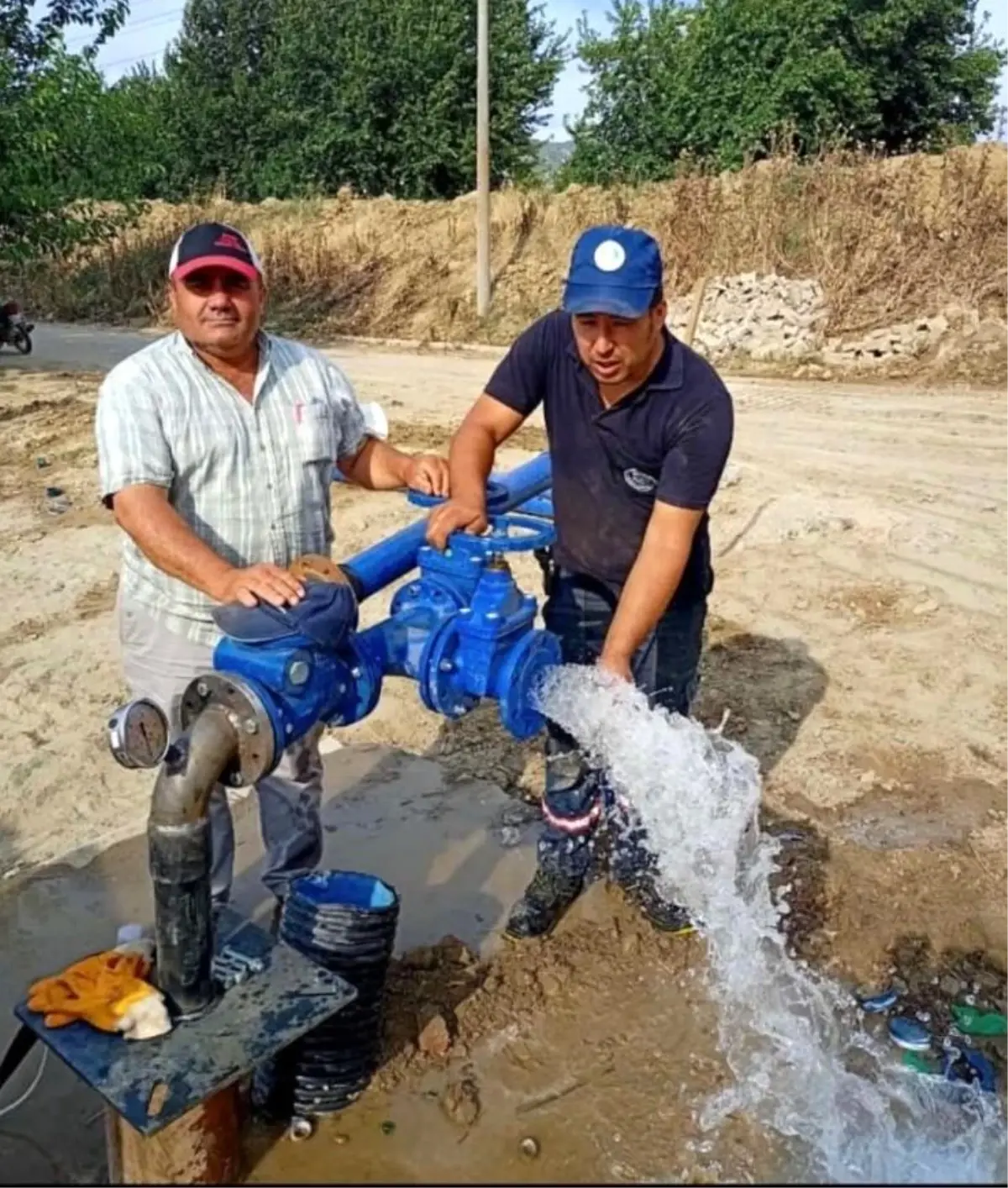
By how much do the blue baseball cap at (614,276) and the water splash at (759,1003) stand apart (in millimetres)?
737

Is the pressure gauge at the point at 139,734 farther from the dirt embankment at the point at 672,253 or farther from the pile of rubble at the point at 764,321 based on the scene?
the pile of rubble at the point at 764,321

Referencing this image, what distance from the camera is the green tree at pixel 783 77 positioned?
73.6 ft

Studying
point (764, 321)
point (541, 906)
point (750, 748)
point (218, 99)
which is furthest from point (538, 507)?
point (218, 99)

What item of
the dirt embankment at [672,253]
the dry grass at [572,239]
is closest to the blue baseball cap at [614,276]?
the dirt embankment at [672,253]

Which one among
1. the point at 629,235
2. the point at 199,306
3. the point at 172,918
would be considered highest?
the point at 629,235

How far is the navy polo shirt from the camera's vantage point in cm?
245

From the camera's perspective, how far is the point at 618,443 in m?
2.58

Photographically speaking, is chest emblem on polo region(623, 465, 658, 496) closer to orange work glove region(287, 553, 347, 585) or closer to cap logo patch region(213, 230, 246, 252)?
orange work glove region(287, 553, 347, 585)

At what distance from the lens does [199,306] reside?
2318 mm

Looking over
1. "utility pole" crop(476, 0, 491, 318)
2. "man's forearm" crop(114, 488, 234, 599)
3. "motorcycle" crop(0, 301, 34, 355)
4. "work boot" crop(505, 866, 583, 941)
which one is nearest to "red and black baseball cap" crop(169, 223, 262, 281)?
"man's forearm" crop(114, 488, 234, 599)

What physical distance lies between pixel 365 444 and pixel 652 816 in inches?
42.4

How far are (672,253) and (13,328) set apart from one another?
7.92 metres

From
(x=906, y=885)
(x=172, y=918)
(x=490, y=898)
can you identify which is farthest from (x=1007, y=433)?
(x=172, y=918)

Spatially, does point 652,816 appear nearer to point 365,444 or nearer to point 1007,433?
point 365,444
